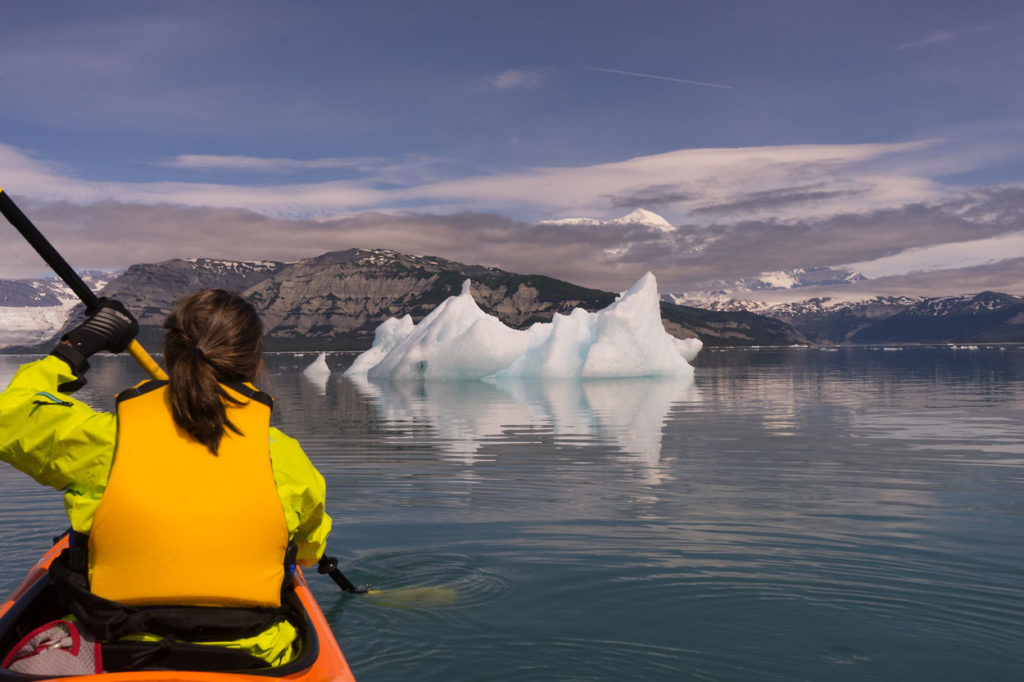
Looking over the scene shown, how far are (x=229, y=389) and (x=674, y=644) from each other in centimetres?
501

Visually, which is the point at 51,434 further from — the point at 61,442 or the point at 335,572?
the point at 335,572

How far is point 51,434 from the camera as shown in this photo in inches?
139

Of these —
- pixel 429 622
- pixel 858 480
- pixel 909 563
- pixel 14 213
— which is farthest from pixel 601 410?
pixel 14 213

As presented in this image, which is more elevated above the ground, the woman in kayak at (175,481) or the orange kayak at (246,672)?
the woman in kayak at (175,481)

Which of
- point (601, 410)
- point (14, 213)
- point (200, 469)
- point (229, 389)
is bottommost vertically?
point (601, 410)

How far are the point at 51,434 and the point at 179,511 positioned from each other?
0.62 m

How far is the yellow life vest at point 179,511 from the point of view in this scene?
3.56 meters

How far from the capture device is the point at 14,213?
18.7 feet

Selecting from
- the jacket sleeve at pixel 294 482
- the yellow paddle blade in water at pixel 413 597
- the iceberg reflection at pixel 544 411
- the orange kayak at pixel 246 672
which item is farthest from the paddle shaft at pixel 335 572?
the iceberg reflection at pixel 544 411

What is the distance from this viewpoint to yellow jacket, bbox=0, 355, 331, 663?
137 inches

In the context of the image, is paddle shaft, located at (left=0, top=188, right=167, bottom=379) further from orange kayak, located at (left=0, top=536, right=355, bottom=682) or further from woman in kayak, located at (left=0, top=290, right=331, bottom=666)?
woman in kayak, located at (left=0, top=290, right=331, bottom=666)

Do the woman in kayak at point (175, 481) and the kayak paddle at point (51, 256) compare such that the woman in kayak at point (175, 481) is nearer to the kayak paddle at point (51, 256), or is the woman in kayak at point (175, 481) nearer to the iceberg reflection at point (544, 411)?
the kayak paddle at point (51, 256)

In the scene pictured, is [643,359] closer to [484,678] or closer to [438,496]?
[438,496]

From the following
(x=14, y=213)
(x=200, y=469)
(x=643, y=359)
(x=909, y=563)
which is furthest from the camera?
(x=643, y=359)
